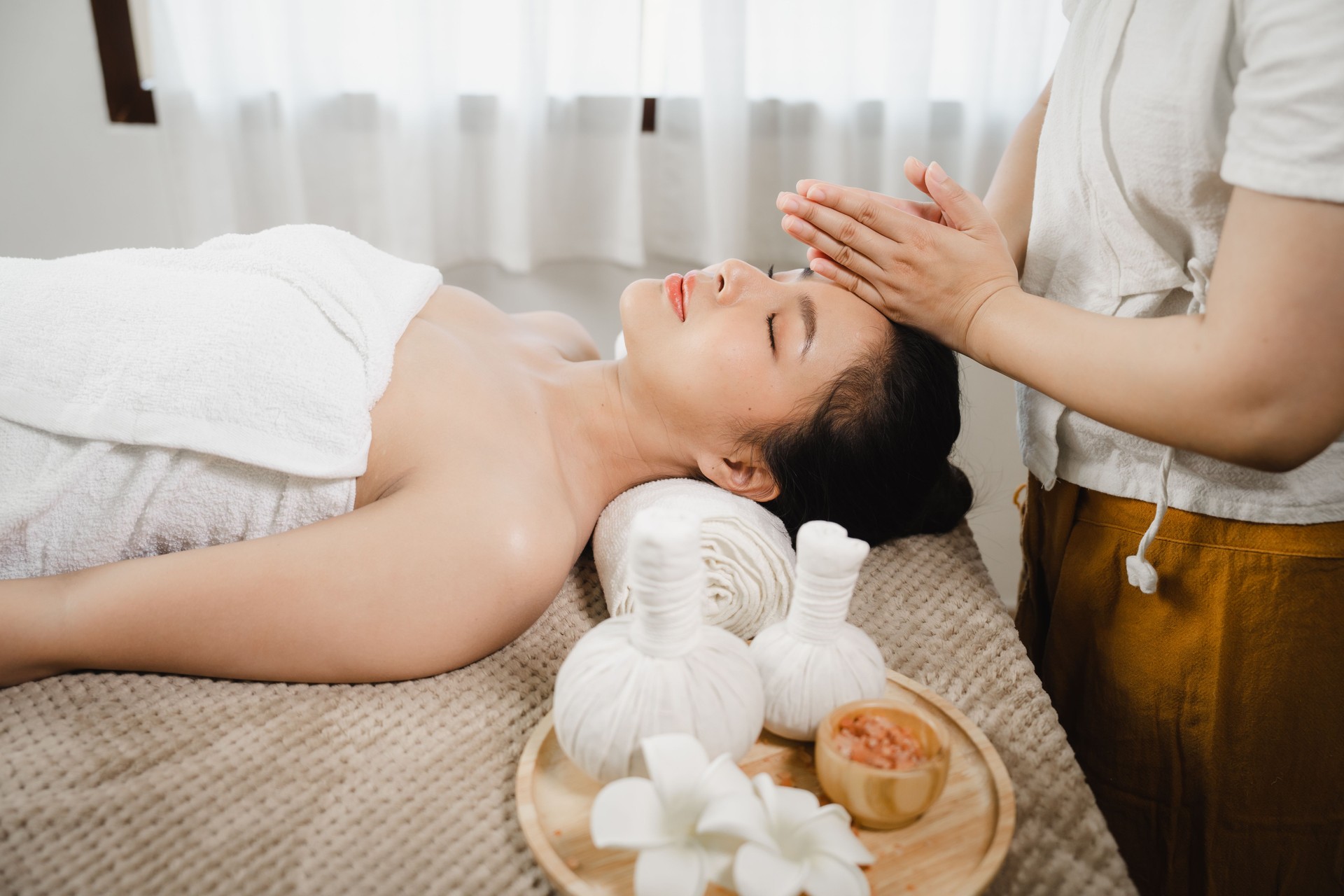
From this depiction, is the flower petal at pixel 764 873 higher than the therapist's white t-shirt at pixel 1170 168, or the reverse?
the therapist's white t-shirt at pixel 1170 168

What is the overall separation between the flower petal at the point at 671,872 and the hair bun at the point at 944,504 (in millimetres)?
833

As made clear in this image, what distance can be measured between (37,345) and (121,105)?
1473mm

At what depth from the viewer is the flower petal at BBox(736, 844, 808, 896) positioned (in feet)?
1.86

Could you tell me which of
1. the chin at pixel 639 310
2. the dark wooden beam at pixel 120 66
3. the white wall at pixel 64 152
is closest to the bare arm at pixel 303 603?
the chin at pixel 639 310

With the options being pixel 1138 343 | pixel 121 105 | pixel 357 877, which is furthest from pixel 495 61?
pixel 357 877

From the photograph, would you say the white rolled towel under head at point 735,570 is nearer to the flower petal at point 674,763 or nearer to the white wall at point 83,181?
the flower petal at point 674,763

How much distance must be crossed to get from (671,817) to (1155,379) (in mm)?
578

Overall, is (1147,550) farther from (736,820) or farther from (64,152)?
(64,152)

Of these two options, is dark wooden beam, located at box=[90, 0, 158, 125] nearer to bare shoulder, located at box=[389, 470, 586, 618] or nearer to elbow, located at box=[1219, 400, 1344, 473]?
bare shoulder, located at box=[389, 470, 586, 618]

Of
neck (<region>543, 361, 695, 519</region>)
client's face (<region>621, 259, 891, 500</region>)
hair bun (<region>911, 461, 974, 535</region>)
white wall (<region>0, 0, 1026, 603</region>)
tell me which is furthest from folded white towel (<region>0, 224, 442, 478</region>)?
white wall (<region>0, 0, 1026, 603</region>)

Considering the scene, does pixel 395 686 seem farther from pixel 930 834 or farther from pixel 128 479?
pixel 930 834

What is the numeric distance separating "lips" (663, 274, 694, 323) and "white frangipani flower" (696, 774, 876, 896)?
0.76 m

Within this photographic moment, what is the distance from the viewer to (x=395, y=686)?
948mm

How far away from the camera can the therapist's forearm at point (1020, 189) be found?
1.25 meters
